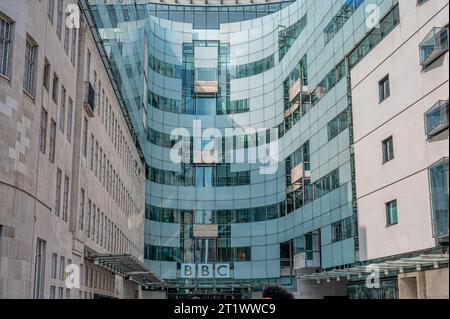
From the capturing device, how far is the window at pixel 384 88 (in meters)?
38.0

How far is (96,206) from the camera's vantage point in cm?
4209

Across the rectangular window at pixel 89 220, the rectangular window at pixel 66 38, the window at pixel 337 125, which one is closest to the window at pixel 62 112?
the rectangular window at pixel 66 38

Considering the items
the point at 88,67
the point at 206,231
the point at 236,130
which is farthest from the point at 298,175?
the point at 88,67

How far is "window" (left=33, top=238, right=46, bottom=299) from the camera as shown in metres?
26.7

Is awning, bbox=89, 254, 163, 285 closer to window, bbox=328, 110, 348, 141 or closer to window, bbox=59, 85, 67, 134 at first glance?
window, bbox=59, 85, 67, 134

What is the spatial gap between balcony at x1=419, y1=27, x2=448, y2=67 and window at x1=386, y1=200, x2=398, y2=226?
339 inches

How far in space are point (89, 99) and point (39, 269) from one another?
495 inches

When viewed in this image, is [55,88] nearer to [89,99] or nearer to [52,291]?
[89,99]

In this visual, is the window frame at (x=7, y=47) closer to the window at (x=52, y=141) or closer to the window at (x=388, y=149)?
the window at (x=52, y=141)

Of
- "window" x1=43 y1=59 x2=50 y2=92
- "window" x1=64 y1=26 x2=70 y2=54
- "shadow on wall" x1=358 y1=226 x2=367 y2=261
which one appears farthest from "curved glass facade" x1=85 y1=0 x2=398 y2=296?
"window" x1=43 y1=59 x2=50 y2=92

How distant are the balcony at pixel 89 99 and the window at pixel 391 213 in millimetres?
18656

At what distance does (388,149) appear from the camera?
3750 centimetres

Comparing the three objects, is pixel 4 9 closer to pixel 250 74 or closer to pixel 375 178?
pixel 375 178
